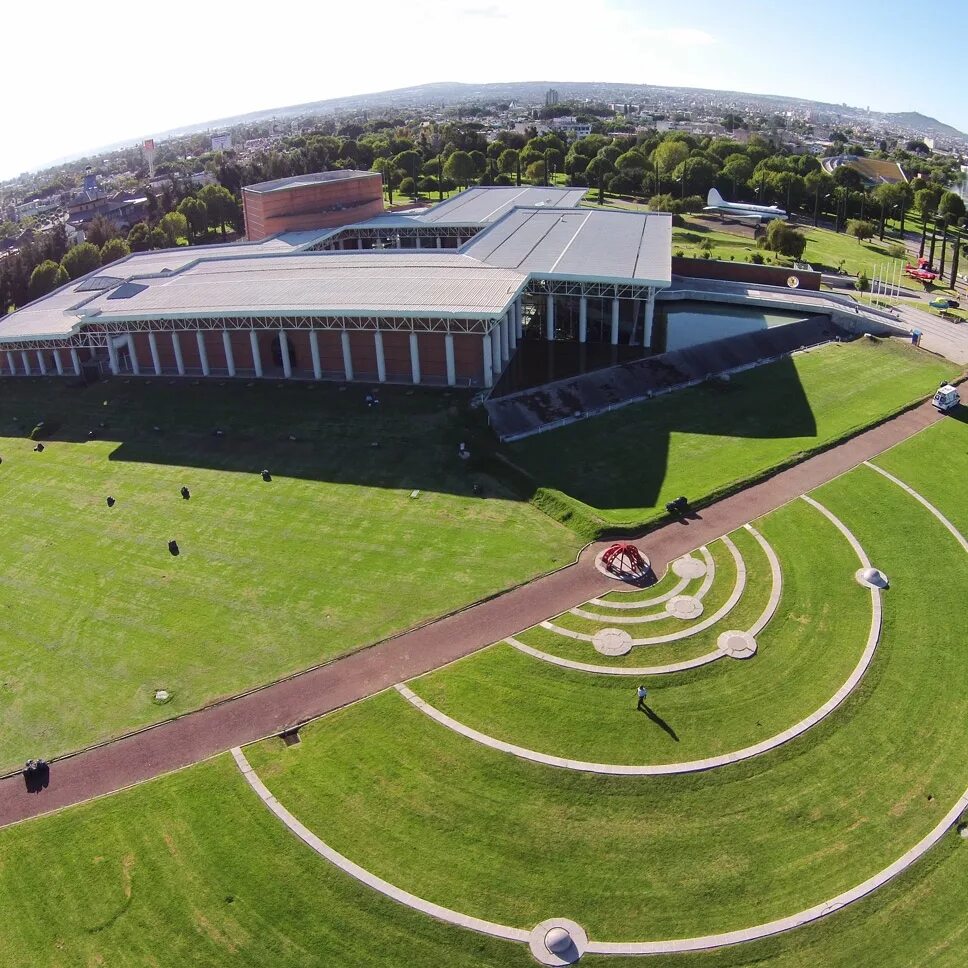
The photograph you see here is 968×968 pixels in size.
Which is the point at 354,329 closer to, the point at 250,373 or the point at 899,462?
the point at 250,373

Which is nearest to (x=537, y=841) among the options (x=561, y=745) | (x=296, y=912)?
(x=561, y=745)

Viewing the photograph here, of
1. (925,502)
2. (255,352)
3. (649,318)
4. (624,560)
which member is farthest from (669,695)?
(255,352)

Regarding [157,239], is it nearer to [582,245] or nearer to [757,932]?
[582,245]

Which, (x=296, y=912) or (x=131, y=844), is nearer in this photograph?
(x=296, y=912)

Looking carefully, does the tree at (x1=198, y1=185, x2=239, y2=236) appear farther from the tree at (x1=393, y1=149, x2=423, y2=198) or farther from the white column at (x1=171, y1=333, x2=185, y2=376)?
the white column at (x1=171, y1=333, x2=185, y2=376)

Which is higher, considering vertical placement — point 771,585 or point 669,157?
point 669,157

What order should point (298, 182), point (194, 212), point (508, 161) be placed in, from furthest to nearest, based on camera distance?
point (508, 161), point (194, 212), point (298, 182)

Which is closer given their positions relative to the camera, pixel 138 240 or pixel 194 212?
pixel 138 240
